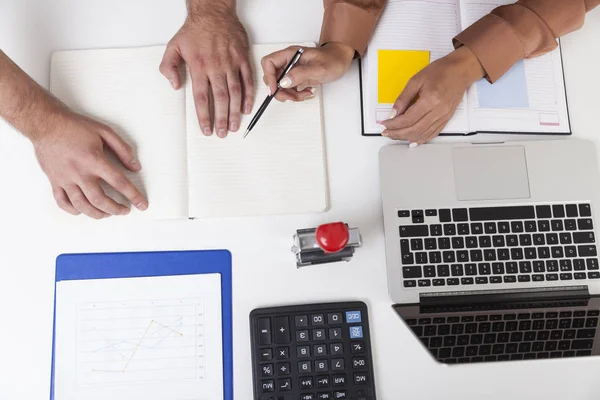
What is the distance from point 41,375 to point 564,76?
1072 mm

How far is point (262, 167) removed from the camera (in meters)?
0.85

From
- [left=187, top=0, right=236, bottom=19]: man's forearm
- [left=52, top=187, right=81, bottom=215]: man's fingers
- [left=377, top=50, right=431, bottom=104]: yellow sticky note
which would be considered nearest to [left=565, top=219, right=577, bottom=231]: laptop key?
[left=377, top=50, right=431, bottom=104]: yellow sticky note

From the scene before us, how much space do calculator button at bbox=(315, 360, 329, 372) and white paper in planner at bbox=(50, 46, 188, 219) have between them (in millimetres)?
338

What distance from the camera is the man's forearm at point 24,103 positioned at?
0.79 meters

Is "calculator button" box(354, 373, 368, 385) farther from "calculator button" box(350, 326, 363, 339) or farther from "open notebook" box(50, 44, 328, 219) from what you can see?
"open notebook" box(50, 44, 328, 219)

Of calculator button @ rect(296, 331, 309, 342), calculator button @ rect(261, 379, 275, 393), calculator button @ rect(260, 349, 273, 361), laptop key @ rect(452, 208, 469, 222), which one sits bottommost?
calculator button @ rect(261, 379, 275, 393)

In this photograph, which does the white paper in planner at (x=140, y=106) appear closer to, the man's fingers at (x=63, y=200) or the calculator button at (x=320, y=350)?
the man's fingers at (x=63, y=200)

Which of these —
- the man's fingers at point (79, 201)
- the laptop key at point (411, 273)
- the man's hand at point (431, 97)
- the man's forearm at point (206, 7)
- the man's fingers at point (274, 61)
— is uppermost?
the man's forearm at point (206, 7)

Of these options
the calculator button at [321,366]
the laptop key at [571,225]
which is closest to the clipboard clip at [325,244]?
the calculator button at [321,366]

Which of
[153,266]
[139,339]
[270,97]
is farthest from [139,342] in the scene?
[270,97]

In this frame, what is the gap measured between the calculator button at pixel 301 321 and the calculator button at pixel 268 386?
10cm

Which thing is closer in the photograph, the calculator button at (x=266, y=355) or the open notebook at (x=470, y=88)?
the calculator button at (x=266, y=355)

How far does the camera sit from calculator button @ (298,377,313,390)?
0.77 metres

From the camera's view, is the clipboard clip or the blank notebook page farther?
the blank notebook page
